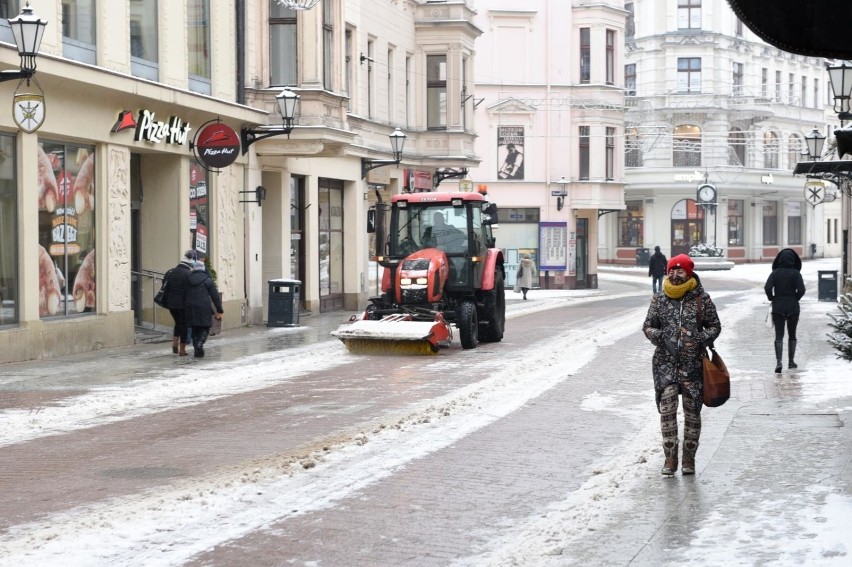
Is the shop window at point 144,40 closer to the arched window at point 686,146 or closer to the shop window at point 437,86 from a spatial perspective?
the shop window at point 437,86

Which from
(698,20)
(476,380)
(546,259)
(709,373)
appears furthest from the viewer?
(698,20)

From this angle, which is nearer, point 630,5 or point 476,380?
point 476,380

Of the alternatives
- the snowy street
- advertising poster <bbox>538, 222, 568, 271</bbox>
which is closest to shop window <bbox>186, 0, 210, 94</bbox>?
the snowy street

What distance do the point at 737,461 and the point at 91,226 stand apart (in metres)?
14.6

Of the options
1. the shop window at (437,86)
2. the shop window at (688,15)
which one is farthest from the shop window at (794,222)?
the shop window at (437,86)

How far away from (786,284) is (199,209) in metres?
13.0

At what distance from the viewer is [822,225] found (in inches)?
3438

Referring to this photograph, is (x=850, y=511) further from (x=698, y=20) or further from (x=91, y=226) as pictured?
(x=698, y=20)

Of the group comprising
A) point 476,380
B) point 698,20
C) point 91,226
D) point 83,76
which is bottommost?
point 476,380

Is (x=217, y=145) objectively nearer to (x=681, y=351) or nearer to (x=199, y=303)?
(x=199, y=303)

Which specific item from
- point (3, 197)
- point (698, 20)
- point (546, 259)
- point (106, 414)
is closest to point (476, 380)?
point (106, 414)

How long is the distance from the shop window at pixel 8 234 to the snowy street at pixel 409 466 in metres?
1.24

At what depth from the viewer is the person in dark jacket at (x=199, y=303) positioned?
20.6 metres

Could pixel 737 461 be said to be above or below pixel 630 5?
below
